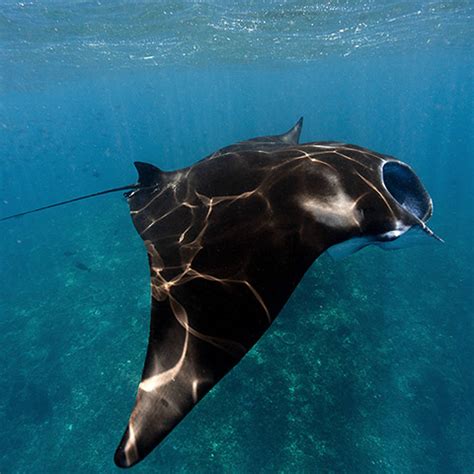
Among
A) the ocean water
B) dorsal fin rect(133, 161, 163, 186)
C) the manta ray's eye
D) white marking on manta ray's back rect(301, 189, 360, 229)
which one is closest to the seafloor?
the ocean water

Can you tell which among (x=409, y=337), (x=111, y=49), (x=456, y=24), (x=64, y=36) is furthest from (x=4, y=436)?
(x=456, y=24)

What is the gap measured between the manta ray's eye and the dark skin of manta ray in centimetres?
1

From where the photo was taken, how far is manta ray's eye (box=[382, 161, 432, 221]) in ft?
12.7

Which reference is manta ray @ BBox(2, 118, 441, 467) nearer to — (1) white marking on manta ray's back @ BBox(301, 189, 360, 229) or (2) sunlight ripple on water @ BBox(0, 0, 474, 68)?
(1) white marking on manta ray's back @ BBox(301, 189, 360, 229)

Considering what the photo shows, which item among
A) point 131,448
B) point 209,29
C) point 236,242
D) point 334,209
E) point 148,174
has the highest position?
point 209,29

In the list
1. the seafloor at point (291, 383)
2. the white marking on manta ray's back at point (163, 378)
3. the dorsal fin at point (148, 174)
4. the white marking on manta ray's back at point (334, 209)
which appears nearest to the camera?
the white marking on manta ray's back at point (163, 378)

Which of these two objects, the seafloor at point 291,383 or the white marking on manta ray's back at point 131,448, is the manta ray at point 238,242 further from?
the seafloor at point 291,383

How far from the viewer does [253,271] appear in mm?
2535

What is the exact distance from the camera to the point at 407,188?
4020mm

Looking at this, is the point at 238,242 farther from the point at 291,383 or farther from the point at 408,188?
the point at 291,383

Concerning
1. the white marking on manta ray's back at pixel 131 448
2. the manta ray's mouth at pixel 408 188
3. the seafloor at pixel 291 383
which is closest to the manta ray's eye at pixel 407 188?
the manta ray's mouth at pixel 408 188

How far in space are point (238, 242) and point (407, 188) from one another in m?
2.59

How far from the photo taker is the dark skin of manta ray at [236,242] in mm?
2018

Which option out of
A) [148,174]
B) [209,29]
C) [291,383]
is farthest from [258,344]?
[209,29]
